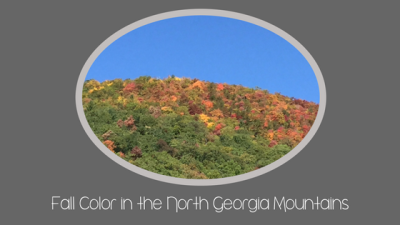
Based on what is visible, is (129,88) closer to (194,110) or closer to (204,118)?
(194,110)

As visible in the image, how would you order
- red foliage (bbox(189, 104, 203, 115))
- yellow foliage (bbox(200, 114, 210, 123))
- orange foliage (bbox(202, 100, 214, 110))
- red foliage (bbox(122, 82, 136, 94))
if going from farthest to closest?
1. red foliage (bbox(122, 82, 136, 94))
2. orange foliage (bbox(202, 100, 214, 110))
3. red foliage (bbox(189, 104, 203, 115))
4. yellow foliage (bbox(200, 114, 210, 123))

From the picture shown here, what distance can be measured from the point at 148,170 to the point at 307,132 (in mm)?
3440

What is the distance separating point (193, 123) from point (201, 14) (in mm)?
2549

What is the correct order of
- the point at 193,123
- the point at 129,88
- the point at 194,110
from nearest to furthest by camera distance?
the point at 193,123
the point at 194,110
the point at 129,88

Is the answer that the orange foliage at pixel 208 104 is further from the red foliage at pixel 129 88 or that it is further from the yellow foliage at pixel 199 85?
the red foliage at pixel 129 88

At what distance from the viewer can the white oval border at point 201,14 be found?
8.95 metres

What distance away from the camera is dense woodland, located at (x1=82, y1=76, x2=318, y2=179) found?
957 cm

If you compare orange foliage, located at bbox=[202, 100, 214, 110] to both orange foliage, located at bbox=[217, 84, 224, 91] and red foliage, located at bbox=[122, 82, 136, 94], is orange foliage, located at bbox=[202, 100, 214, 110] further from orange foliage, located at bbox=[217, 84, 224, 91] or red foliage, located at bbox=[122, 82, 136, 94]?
red foliage, located at bbox=[122, 82, 136, 94]

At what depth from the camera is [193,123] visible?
1044 centimetres

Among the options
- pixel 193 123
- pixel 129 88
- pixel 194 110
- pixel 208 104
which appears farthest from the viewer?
pixel 129 88

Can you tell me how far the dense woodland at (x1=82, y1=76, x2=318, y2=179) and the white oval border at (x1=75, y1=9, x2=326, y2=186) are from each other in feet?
0.58

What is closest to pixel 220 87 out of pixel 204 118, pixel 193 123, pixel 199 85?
pixel 199 85

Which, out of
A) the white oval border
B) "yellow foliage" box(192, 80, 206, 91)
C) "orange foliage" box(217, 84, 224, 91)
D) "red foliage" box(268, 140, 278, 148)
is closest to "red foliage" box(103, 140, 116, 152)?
the white oval border

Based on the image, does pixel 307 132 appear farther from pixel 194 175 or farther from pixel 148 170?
pixel 148 170
